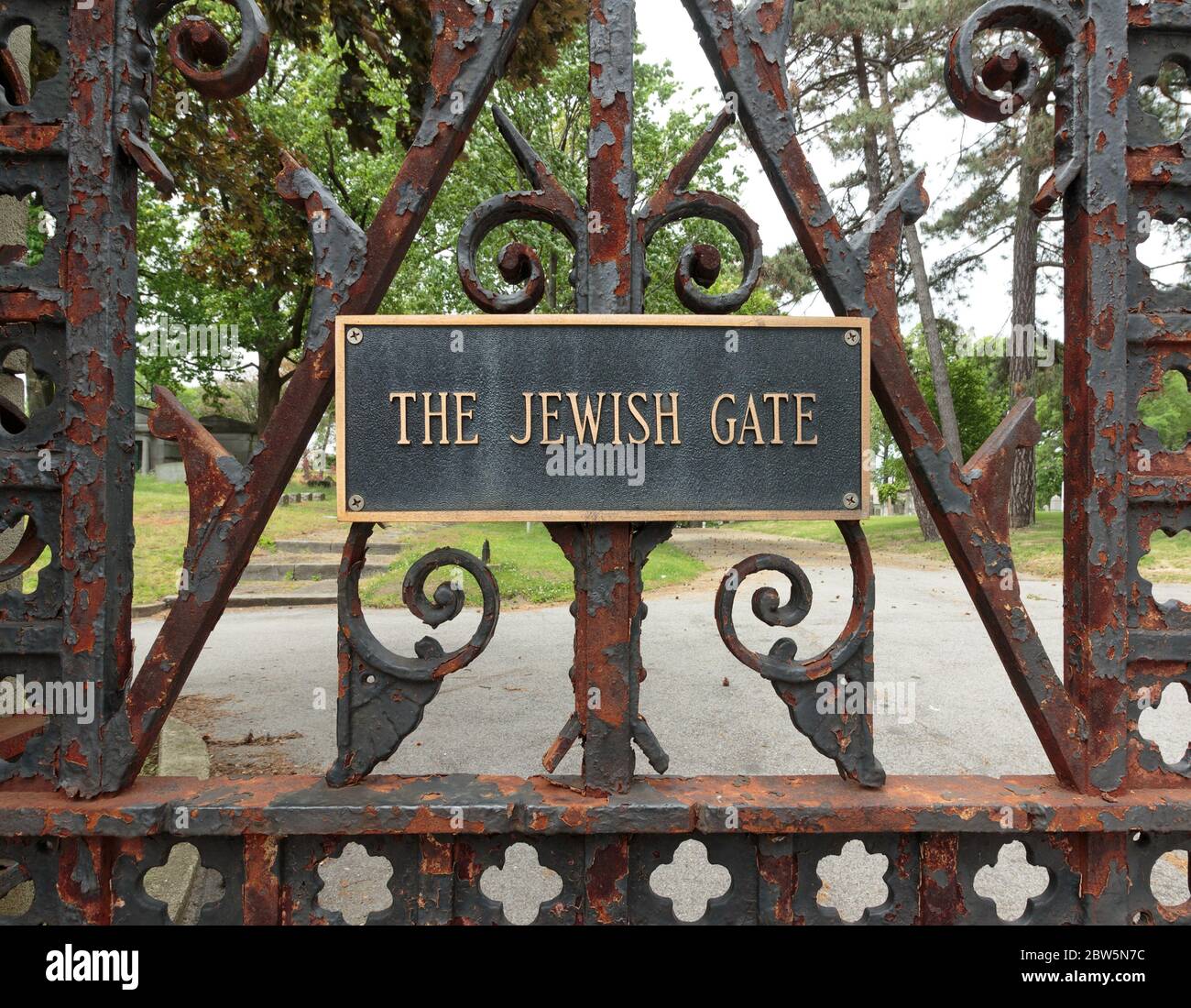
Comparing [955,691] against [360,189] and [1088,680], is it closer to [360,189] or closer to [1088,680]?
[1088,680]

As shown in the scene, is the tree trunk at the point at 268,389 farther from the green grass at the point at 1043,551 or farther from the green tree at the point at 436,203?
the green grass at the point at 1043,551

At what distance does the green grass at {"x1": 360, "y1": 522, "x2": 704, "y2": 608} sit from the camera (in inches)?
337

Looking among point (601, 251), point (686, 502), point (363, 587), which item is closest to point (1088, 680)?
point (686, 502)

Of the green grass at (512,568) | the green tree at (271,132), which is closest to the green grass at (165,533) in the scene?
the green grass at (512,568)

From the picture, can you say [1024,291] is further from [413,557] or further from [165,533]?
[165,533]

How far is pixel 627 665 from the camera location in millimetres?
1435

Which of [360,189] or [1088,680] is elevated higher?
[360,189]

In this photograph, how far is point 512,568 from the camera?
32.9 ft

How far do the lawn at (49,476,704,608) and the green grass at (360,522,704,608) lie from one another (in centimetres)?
1

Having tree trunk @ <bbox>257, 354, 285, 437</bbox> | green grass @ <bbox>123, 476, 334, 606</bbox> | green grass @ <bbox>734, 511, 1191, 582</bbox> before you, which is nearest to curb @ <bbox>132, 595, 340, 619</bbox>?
green grass @ <bbox>123, 476, 334, 606</bbox>

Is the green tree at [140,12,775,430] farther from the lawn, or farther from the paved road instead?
the paved road

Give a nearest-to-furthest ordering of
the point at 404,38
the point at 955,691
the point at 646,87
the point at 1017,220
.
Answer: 1. the point at 404,38
2. the point at 955,691
3. the point at 1017,220
4. the point at 646,87

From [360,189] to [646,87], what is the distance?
7.31 metres

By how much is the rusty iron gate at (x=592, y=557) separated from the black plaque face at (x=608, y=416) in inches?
3.0
